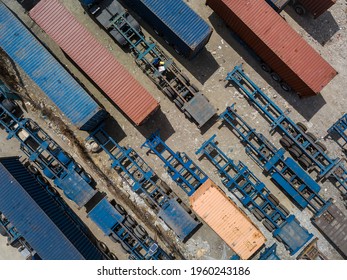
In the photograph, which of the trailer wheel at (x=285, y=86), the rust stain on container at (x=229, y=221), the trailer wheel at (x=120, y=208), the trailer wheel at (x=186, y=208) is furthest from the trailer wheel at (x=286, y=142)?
the trailer wheel at (x=120, y=208)

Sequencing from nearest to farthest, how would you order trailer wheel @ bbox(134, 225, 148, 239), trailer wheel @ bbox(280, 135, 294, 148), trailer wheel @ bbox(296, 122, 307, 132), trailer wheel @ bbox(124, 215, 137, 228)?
trailer wheel @ bbox(134, 225, 148, 239) < trailer wheel @ bbox(124, 215, 137, 228) < trailer wheel @ bbox(280, 135, 294, 148) < trailer wheel @ bbox(296, 122, 307, 132)

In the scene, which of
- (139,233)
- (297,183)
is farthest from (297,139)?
(139,233)

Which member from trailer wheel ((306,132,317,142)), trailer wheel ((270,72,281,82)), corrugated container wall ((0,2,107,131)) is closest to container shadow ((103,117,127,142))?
corrugated container wall ((0,2,107,131))

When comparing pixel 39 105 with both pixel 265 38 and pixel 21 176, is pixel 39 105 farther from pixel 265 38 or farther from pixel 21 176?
pixel 265 38

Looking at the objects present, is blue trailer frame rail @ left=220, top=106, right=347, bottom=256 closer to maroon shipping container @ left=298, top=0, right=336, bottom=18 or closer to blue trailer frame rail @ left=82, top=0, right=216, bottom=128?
blue trailer frame rail @ left=82, top=0, right=216, bottom=128

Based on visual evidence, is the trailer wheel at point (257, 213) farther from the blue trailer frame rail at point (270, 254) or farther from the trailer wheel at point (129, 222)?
the trailer wheel at point (129, 222)

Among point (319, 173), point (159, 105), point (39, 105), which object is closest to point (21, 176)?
point (39, 105)
